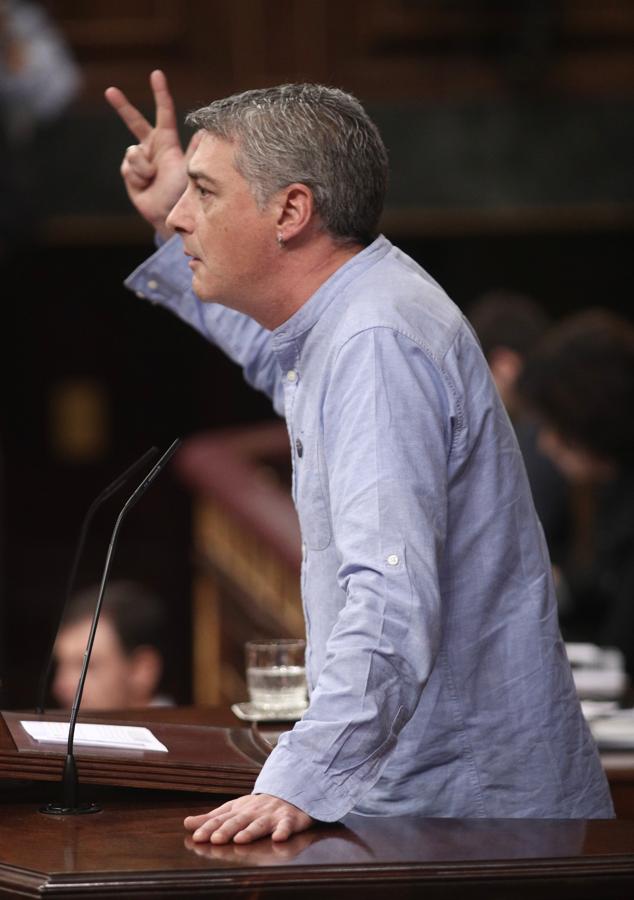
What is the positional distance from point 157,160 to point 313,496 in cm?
87

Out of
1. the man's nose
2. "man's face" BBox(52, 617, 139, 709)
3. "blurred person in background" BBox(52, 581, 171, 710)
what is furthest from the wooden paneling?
the man's nose

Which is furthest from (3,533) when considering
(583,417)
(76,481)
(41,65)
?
(583,417)

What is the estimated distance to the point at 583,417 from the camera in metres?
4.78

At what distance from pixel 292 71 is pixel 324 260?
6.20m

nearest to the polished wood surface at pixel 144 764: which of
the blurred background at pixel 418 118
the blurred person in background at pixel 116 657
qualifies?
the blurred person in background at pixel 116 657

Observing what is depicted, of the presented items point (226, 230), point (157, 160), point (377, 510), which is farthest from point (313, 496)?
point (157, 160)

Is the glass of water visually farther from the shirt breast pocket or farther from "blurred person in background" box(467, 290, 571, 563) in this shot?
"blurred person in background" box(467, 290, 571, 563)

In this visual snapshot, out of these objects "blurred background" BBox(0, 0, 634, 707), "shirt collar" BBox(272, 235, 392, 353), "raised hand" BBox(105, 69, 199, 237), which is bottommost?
"shirt collar" BBox(272, 235, 392, 353)

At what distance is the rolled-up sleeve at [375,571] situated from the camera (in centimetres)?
181

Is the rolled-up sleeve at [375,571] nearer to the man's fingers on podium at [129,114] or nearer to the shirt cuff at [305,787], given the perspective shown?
the shirt cuff at [305,787]

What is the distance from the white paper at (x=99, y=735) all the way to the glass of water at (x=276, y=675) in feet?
1.28

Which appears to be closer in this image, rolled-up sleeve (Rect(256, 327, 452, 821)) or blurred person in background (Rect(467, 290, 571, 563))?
rolled-up sleeve (Rect(256, 327, 452, 821))

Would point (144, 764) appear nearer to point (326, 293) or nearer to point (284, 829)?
point (284, 829)

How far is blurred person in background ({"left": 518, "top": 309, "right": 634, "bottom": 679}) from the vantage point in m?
4.77
